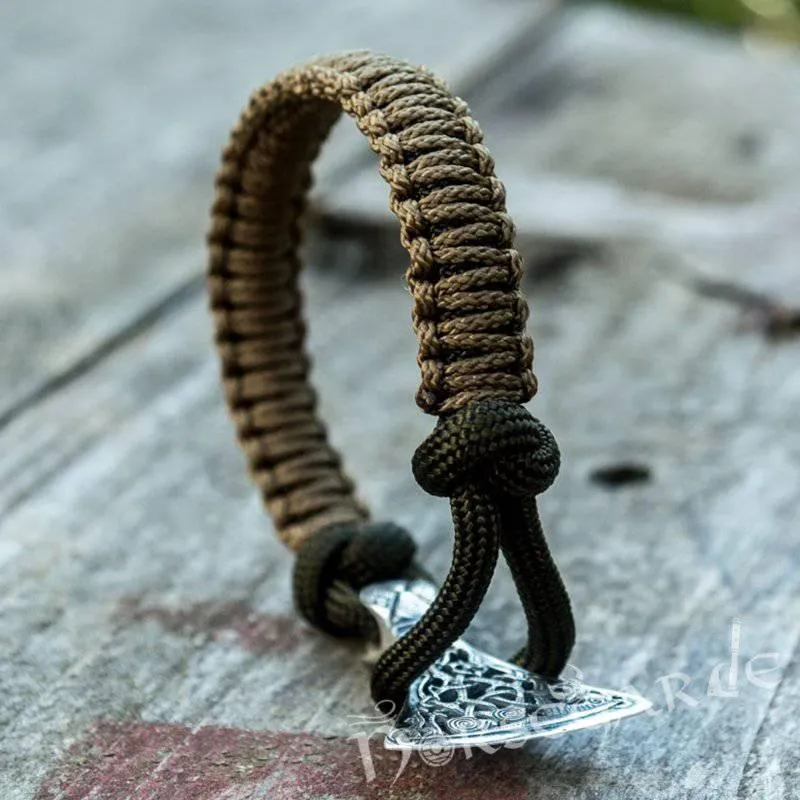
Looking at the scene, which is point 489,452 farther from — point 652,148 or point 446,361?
point 652,148

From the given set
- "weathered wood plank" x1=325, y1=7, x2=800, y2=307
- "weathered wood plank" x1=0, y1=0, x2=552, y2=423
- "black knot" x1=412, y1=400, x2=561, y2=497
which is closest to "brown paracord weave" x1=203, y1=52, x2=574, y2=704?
"black knot" x1=412, y1=400, x2=561, y2=497

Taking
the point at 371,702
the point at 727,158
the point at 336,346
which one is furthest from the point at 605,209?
the point at 371,702

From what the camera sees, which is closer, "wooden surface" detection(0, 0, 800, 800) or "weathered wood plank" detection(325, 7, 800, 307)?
"wooden surface" detection(0, 0, 800, 800)

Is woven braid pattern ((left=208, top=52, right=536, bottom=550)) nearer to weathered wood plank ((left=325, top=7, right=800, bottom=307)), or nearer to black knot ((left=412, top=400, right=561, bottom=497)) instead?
black knot ((left=412, top=400, right=561, bottom=497))

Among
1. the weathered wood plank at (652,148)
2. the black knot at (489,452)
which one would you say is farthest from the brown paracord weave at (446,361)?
the weathered wood plank at (652,148)

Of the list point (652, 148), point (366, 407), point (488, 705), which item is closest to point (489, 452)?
point (488, 705)

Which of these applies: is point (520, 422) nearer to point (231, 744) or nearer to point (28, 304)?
point (231, 744)
